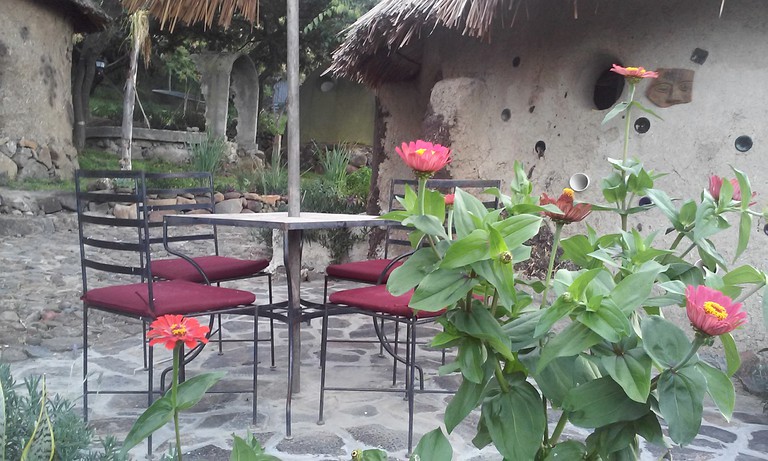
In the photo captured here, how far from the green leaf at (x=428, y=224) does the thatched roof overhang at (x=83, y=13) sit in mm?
9321

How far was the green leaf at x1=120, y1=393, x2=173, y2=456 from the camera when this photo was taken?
43.0 inches

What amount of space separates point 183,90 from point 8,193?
10953 millimetres

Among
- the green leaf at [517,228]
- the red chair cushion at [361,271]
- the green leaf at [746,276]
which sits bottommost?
the red chair cushion at [361,271]

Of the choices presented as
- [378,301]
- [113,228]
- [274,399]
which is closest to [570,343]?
[378,301]

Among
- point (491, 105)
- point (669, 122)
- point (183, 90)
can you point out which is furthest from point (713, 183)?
point (183, 90)

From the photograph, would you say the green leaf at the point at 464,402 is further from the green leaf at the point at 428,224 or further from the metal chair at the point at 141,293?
the metal chair at the point at 141,293

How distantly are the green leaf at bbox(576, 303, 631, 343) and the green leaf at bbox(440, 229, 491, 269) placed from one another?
6.6 inches

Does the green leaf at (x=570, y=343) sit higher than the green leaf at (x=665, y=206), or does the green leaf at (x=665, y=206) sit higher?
the green leaf at (x=665, y=206)

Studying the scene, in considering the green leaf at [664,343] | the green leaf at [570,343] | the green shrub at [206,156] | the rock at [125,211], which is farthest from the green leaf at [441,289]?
the green shrub at [206,156]

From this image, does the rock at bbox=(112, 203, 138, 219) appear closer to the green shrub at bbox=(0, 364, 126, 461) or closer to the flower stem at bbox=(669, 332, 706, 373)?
the green shrub at bbox=(0, 364, 126, 461)

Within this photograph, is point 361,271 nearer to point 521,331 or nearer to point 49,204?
point 521,331

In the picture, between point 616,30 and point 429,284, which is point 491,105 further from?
point 429,284

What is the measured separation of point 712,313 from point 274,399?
2356 millimetres

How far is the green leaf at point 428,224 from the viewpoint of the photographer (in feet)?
3.33
